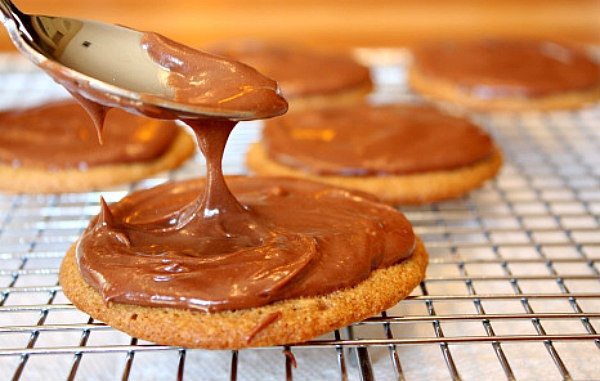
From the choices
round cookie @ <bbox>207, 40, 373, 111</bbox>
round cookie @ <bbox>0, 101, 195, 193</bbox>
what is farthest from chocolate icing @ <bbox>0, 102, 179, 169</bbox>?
round cookie @ <bbox>207, 40, 373, 111</bbox>

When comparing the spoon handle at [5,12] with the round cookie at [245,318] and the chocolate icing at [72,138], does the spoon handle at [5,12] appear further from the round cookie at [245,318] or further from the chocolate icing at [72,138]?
the chocolate icing at [72,138]

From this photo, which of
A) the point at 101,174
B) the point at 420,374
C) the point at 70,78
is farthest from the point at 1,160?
the point at 420,374

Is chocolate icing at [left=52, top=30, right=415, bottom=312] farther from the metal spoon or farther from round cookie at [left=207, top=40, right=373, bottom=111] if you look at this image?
round cookie at [left=207, top=40, right=373, bottom=111]

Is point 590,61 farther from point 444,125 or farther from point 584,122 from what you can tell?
point 444,125

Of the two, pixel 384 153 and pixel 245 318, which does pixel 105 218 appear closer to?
pixel 245 318

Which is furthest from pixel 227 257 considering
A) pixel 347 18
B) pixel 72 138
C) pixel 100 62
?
pixel 347 18

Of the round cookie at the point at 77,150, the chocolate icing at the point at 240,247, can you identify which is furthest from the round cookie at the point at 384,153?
the chocolate icing at the point at 240,247
